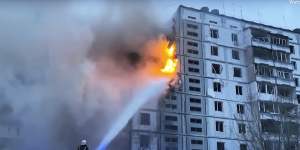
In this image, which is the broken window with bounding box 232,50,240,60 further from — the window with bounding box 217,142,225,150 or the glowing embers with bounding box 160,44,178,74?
the window with bounding box 217,142,225,150

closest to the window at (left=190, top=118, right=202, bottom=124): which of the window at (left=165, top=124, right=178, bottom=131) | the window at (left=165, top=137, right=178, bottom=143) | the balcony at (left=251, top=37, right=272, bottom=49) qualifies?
the window at (left=165, top=124, right=178, bottom=131)

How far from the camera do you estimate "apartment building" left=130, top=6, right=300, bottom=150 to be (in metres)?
42.7

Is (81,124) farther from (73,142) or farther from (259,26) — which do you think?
(259,26)

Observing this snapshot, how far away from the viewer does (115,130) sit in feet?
125

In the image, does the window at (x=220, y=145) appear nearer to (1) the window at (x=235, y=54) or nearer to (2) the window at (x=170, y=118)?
(2) the window at (x=170, y=118)

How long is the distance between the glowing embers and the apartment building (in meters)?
0.66

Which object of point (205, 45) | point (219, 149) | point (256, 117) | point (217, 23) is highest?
point (217, 23)

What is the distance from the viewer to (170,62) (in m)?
44.3

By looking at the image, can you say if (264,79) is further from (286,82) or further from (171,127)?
(171,127)

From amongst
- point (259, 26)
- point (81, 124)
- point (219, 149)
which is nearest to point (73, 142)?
point (81, 124)

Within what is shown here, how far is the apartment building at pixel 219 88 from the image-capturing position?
4266cm

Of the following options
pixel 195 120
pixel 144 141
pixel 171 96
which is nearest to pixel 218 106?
pixel 195 120

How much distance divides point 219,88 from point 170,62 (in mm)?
6675

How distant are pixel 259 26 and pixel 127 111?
2228cm
